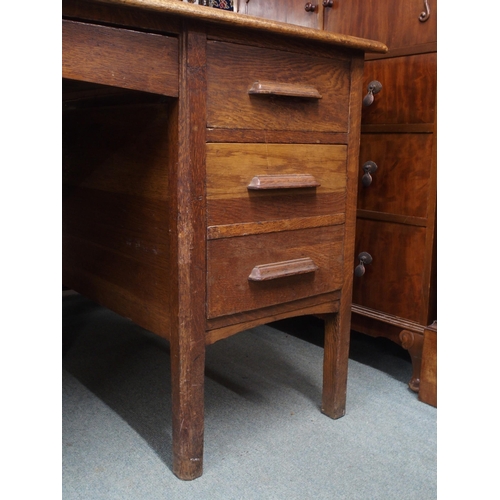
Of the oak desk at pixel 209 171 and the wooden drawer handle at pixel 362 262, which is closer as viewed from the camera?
the oak desk at pixel 209 171

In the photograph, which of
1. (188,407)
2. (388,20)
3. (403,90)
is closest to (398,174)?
(403,90)

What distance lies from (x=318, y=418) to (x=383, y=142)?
698mm

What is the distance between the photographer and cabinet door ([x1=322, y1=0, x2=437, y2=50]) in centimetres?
132

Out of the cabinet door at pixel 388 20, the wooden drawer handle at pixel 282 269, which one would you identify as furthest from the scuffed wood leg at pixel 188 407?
the cabinet door at pixel 388 20

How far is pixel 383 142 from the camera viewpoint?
4.74 feet

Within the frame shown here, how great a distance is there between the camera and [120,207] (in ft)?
3.82

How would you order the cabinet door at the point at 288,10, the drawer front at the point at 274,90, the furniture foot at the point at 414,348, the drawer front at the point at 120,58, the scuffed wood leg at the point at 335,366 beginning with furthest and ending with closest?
the cabinet door at the point at 288,10 < the furniture foot at the point at 414,348 < the scuffed wood leg at the point at 335,366 < the drawer front at the point at 274,90 < the drawer front at the point at 120,58

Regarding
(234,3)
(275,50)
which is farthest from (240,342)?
(234,3)

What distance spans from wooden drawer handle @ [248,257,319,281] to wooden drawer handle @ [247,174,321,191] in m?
0.15

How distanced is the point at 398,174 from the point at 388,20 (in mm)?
379

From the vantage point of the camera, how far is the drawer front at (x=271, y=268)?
1.02 m

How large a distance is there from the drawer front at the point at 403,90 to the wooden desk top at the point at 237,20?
21 centimetres

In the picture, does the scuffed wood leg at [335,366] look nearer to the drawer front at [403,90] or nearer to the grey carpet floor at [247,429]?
the grey carpet floor at [247,429]

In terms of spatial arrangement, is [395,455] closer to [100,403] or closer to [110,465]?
[110,465]
